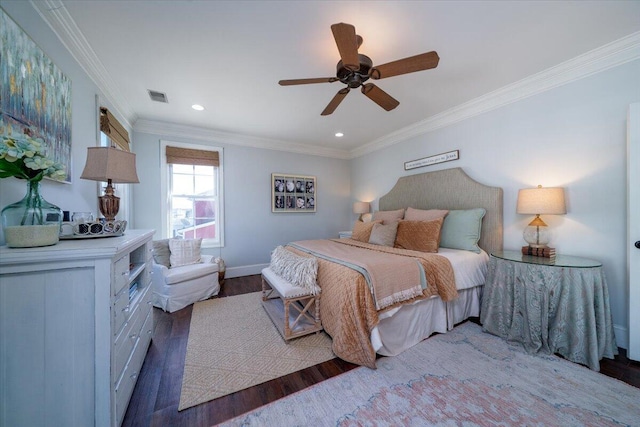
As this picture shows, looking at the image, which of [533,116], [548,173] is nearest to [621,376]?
[548,173]

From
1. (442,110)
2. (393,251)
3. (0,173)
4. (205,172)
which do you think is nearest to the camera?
(0,173)

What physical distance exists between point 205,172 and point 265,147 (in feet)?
3.89

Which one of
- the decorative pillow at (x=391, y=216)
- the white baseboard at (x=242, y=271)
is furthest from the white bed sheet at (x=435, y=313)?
the white baseboard at (x=242, y=271)

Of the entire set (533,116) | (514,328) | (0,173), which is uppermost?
(533,116)

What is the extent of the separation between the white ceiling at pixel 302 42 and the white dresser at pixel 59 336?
5.53 feet

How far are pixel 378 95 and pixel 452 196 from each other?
1915 mm

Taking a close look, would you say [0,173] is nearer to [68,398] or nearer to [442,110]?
[68,398]

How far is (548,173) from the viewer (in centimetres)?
236

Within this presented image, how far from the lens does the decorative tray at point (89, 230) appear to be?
4.39 feet

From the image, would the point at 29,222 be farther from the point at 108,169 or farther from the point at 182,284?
the point at 182,284

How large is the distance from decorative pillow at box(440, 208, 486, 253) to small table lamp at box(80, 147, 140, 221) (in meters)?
3.28

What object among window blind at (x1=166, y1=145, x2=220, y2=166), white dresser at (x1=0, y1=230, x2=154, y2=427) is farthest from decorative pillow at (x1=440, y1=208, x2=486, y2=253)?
window blind at (x1=166, y1=145, x2=220, y2=166)

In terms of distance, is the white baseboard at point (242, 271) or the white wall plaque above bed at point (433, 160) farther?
the white baseboard at point (242, 271)

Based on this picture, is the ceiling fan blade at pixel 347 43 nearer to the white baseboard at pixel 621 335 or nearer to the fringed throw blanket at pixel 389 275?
the fringed throw blanket at pixel 389 275
